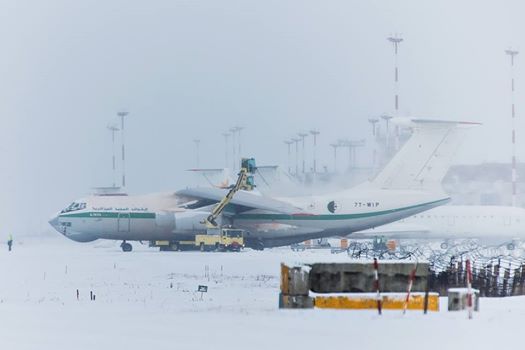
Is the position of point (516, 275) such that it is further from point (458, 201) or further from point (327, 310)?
point (458, 201)

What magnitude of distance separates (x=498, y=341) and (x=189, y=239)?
4990cm

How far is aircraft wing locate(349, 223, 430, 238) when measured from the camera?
75250 millimetres

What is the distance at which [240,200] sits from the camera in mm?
65125

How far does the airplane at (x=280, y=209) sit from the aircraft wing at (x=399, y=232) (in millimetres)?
9002

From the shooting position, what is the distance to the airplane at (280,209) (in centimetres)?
6369

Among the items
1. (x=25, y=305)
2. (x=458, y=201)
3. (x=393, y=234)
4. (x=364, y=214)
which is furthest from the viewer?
(x=458, y=201)

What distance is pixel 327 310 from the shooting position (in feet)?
65.9

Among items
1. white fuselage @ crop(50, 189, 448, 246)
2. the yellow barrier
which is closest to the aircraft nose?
white fuselage @ crop(50, 189, 448, 246)

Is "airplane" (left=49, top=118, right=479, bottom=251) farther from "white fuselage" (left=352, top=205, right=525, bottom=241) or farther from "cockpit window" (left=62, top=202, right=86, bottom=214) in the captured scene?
"white fuselage" (left=352, top=205, right=525, bottom=241)

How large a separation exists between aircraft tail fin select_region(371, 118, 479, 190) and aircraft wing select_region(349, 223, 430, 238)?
9.03 m

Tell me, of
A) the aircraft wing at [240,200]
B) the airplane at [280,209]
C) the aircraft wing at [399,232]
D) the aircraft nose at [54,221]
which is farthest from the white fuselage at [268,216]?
the aircraft wing at [399,232]

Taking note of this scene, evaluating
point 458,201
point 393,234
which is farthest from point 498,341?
point 458,201

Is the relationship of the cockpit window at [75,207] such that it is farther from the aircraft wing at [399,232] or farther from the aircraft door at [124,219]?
the aircraft wing at [399,232]

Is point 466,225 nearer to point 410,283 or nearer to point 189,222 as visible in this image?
point 189,222
